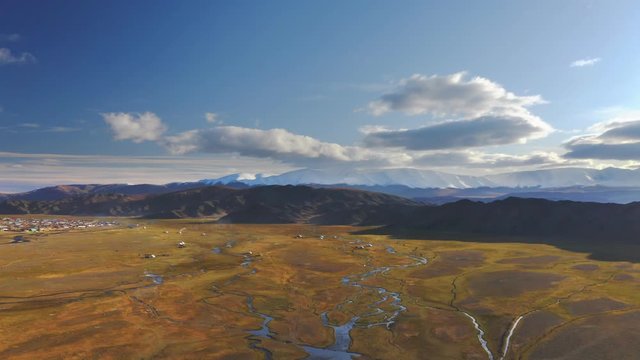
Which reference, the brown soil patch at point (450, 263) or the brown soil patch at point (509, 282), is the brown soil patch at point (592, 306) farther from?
the brown soil patch at point (450, 263)

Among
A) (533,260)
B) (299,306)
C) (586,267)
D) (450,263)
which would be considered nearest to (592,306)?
(299,306)

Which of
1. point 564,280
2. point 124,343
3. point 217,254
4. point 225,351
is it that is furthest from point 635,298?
point 217,254

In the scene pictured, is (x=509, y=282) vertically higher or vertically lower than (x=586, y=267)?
lower

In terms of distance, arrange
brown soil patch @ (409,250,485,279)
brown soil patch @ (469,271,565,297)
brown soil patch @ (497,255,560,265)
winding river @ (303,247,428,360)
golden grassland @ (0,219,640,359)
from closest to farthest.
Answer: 1. winding river @ (303,247,428,360)
2. golden grassland @ (0,219,640,359)
3. brown soil patch @ (469,271,565,297)
4. brown soil patch @ (409,250,485,279)
5. brown soil patch @ (497,255,560,265)

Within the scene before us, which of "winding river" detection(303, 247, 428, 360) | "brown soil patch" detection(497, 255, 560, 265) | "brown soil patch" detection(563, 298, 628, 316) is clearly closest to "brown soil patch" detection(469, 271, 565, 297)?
"brown soil patch" detection(563, 298, 628, 316)

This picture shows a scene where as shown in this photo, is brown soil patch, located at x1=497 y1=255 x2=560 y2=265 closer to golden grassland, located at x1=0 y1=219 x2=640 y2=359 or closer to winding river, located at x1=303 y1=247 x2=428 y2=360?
golden grassland, located at x1=0 y1=219 x2=640 y2=359

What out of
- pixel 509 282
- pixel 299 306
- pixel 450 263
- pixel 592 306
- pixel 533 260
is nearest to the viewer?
pixel 592 306

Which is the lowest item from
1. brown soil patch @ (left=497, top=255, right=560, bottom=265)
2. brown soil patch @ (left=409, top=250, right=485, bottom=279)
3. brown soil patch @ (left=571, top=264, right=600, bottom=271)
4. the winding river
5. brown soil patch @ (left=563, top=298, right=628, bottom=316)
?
the winding river

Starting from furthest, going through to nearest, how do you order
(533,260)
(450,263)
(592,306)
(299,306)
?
(533,260) < (450,263) < (299,306) < (592,306)

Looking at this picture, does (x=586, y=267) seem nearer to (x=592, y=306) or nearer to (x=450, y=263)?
(x=450, y=263)
